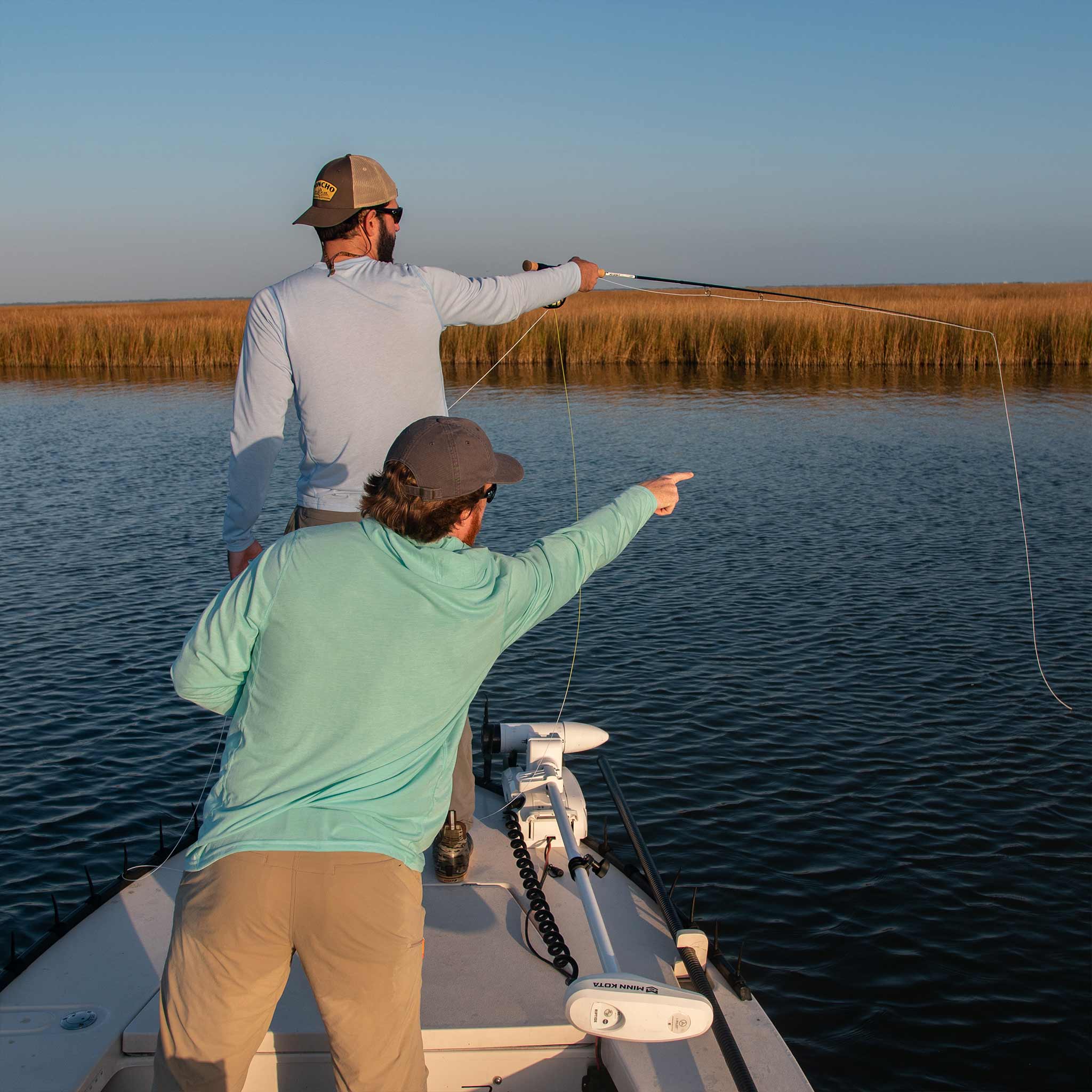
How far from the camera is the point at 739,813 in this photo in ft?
21.4

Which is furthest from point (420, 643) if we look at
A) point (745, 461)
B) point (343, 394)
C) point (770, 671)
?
point (745, 461)

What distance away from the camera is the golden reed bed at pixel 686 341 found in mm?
29562

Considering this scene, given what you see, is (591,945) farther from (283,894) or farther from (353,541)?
(353,541)

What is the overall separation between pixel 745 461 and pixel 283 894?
54.2ft

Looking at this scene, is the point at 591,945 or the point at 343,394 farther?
the point at 591,945

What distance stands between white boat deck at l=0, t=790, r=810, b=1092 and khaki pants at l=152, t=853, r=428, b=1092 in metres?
0.88

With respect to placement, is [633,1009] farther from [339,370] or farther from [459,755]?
[339,370]

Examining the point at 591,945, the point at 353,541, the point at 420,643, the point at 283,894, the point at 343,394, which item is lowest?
the point at 591,945

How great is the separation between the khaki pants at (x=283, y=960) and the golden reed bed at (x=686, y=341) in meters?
27.9

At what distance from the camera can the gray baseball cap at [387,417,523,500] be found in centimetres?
216

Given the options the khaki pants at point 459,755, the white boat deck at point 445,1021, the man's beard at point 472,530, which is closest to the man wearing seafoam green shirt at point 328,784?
the man's beard at point 472,530

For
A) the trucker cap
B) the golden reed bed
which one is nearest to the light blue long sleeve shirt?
the trucker cap

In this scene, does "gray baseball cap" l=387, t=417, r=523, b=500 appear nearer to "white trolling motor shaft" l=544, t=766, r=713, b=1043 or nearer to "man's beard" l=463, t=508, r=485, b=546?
"man's beard" l=463, t=508, r=485, b=546

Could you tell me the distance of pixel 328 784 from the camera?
208 cm
